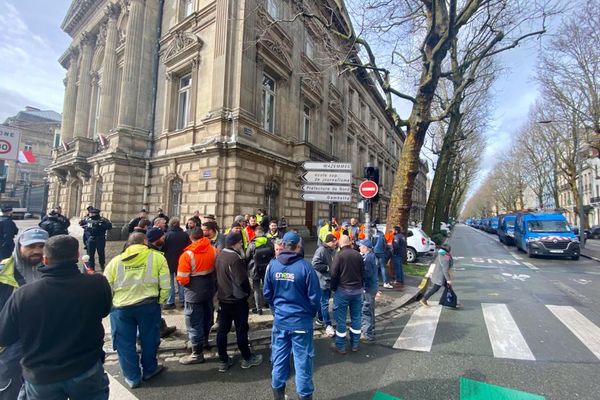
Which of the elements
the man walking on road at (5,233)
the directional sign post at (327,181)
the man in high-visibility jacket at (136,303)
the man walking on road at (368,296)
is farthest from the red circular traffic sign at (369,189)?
the man walking on road at (5,233)

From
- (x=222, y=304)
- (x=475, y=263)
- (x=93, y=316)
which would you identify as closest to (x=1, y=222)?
(x=222, y=304)

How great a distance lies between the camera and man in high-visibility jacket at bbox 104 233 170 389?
328 centimetres

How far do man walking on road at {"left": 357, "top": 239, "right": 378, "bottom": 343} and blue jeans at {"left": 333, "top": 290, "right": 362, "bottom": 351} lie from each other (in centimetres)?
43

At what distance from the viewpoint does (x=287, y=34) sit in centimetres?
1498

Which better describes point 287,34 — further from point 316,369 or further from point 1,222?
point 316,369

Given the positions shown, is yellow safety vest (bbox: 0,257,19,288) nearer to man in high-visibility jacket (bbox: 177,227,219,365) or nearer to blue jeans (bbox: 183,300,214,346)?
man in high-visibility jacket (bbox: 177,227,219,365)

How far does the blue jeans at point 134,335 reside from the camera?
3.27m

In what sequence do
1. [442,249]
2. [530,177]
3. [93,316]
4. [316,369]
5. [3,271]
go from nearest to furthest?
1. [93,316]
2. [3,271]
3. [316,369]
4. [442,249]
5. [530,177]

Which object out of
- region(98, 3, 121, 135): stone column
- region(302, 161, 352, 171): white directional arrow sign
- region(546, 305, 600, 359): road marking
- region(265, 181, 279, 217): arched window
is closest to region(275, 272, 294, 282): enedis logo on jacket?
region(302, 161, 352, 171): white directional arrow sign

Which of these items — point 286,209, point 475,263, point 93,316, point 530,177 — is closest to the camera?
point 93,316

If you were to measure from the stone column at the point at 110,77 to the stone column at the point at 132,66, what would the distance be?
8.87 feet

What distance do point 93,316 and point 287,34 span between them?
633 inches

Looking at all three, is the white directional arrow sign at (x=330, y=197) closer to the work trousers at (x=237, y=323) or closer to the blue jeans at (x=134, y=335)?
the work trousers at (x=237, y=323)

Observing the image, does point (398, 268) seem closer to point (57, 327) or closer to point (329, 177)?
point (329, 177)
